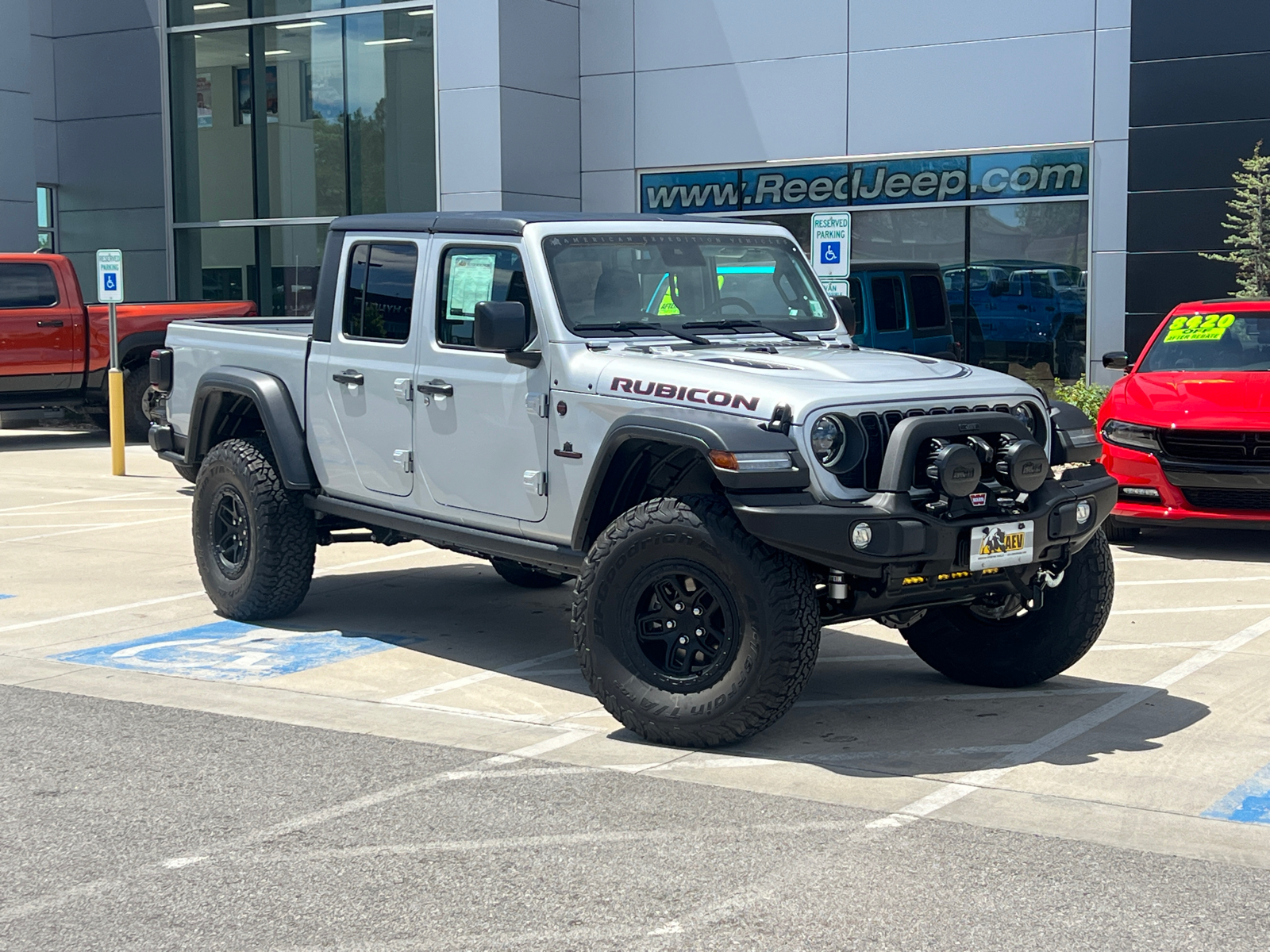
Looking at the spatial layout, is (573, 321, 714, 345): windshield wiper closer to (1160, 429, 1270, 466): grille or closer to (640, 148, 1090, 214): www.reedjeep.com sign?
(1160, 429, 1270, 466): grille

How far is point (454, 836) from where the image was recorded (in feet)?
16.5

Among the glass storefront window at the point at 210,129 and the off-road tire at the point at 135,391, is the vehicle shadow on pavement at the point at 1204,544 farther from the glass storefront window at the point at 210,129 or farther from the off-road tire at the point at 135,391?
the glass storefront window at the point at 210,129

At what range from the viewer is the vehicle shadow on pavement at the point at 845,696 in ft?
19.9

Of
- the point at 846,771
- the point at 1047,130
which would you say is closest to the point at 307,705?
the point at 846,771

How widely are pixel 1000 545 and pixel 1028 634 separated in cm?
112

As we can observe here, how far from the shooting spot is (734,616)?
5.82 metres

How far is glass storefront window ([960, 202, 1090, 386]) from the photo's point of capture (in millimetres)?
19344

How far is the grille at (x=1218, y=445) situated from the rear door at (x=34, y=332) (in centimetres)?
1273

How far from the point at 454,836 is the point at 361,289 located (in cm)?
361

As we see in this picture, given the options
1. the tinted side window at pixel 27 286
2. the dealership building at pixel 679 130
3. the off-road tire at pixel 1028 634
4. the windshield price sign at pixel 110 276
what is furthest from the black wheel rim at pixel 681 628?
the tinted side window at pixel 27 286

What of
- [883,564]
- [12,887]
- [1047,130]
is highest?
[1047,130]

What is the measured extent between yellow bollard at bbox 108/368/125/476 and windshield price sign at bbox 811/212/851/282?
7473 millimetres

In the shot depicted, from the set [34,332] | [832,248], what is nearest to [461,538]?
[832,248]

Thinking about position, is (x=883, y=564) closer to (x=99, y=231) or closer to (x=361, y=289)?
(x=361, y=289)
